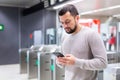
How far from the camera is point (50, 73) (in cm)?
532

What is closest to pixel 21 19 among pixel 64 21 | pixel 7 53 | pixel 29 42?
pixel 29 42

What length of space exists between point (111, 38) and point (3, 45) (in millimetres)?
4959

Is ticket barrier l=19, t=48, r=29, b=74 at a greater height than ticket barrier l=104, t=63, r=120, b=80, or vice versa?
ticket barrier l=104, t=63, r=120, b=80

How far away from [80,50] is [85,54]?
0.15 feet

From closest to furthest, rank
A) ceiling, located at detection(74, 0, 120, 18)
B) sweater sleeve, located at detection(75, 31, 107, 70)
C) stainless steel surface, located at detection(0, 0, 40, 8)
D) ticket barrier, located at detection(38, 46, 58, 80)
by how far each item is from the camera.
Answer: sweater sleeve, located at detection(75, 31, 107, 70) < ticket barrier, located at detection(38, 46, 58, 80) < ceiling, located at detection(74, 0, 120, 18) < stainless steel surface, located at detection(0, 0, 40, 8)

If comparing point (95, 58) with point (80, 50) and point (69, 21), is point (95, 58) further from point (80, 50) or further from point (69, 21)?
point (69, 21)

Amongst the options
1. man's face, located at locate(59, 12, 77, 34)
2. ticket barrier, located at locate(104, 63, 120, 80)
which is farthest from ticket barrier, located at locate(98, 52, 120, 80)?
man's face, located at locate(59, 12, 77, 34)

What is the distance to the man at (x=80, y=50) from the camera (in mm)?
1329

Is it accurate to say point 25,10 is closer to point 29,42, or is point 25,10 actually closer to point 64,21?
point 29,42

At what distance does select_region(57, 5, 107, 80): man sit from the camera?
1.33 meters

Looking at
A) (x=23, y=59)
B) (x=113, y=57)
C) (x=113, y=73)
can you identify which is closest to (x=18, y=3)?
(x=23, y=59)

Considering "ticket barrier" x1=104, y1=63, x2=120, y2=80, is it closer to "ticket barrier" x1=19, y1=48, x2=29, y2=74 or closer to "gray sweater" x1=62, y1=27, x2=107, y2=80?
"gray sweater" x1=62, y1=27, x2=107, y2=80

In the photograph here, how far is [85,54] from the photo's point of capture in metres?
1.42

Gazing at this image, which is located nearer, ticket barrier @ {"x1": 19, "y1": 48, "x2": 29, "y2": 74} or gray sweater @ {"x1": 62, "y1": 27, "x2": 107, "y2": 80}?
gray sweater @ {"x1": 62, "y1": 27, "x2": 107, "y2": 80}
